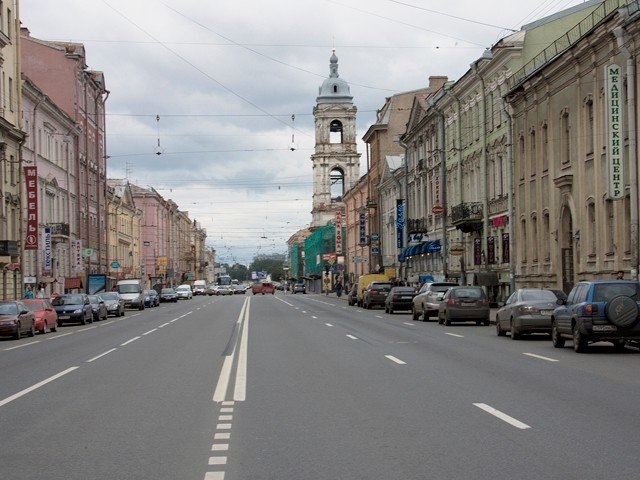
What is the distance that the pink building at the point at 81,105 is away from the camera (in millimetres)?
73750

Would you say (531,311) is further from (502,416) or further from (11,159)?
(11,159)

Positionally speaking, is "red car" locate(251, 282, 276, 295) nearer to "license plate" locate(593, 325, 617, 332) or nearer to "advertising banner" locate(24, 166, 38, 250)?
"advertising banner" locate(24, 166, 38, 250)

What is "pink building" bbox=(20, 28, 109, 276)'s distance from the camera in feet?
242

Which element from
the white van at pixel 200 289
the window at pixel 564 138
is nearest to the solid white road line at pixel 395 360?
the window at pixel 564 138

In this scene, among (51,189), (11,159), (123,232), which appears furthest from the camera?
(123,232)

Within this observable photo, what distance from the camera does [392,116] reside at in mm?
95562

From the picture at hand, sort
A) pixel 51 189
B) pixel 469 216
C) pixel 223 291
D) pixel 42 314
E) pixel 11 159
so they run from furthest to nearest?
pixel 223 291 → pixel 51 189 → pixel 469 216 → pixel 11 159 → pixel 42 314

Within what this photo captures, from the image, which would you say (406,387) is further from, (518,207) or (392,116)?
(392,116)

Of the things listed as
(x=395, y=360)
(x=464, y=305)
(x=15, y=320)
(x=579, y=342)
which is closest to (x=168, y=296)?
(x=464, y=305)

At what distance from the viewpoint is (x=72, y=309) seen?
4356cm

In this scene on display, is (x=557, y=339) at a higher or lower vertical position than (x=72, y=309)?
lower

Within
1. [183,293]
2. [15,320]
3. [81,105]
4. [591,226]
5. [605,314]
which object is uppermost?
[81,105]

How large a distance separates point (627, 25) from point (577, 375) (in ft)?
66.8

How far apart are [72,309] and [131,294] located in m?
22.9
